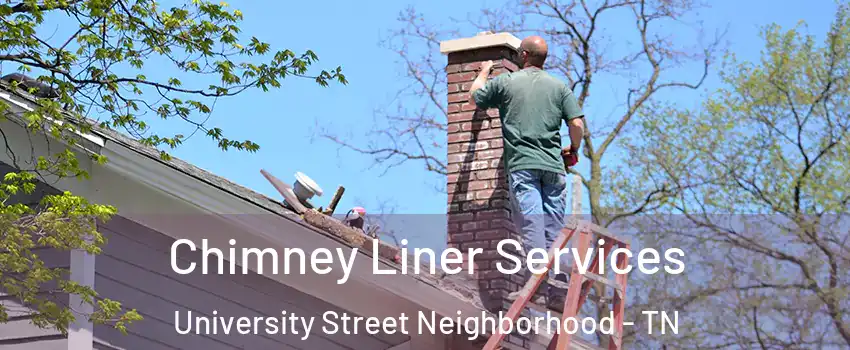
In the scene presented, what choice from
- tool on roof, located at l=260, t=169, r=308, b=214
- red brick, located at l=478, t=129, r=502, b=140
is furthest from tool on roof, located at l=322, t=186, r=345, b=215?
red brick, located at l=478, t=129, r=502, b=140

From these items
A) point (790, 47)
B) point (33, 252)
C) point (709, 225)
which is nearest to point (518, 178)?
point (33, 252)

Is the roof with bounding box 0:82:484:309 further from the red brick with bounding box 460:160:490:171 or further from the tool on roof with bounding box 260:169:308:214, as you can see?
the red brick with bounding box 460:160:490:171

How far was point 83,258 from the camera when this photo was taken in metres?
7.91

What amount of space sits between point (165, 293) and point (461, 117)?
2.52 meters

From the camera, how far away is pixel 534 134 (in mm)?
8094

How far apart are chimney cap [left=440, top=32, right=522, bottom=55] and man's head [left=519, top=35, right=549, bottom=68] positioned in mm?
714

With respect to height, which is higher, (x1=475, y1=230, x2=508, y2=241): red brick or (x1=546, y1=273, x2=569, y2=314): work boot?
(x1=475, y1=230, x2=508, y2=241): red brick

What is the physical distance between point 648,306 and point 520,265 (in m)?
13.1

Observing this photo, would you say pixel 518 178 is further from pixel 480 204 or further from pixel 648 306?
pixel 648 306

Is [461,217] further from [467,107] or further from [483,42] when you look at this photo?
[483,42]

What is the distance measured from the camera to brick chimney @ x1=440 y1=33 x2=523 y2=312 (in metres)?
8.97

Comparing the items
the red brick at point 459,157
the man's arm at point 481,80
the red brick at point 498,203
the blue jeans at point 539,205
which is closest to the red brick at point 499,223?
the red brick at point 498,203

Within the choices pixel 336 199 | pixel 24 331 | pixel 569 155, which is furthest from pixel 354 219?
pixel 24 331

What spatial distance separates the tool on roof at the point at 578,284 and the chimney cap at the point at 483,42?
1859 mm
